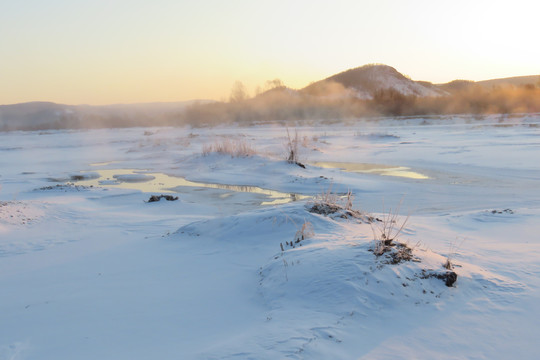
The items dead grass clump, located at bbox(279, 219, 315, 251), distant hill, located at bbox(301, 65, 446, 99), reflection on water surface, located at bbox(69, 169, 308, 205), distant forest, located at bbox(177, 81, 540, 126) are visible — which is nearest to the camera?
dead grass clump, located at bbox(279, 219, 315, 251)

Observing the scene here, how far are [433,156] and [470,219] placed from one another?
34.2 ft

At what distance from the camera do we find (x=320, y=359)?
259cm

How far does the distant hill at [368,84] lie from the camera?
→ 397ft

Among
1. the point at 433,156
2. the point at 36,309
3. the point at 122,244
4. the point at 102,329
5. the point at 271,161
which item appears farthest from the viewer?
the point at 433,156

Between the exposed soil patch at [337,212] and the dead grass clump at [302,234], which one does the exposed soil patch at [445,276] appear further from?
the exposed soil patch at [337,212]

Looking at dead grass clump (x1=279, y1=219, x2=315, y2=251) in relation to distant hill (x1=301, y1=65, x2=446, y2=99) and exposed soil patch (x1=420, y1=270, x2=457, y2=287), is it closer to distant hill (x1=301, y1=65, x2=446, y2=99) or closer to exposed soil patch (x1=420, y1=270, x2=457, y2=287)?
exposed soil patch (x1=420, y1=270, x2=457, y2=287)

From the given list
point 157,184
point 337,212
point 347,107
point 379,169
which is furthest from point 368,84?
point 337,212

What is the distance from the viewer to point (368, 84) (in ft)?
415

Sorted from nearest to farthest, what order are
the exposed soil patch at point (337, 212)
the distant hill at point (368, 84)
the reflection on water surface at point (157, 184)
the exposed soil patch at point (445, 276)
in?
the exposed soil patch at point (445, 276)
the exposed soil patch at point (337, 212)
the reflection on water surface at point (157, 184)
the distant hill at point (368, 84)

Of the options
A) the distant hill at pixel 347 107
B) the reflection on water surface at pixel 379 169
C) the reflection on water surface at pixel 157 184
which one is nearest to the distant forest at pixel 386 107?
the distant hill at pixel 347 107

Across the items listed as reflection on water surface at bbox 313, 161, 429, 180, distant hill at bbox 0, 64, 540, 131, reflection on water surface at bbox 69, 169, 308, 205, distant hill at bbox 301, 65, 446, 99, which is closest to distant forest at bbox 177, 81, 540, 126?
distant hill at bbox 0, 64, 540, 131

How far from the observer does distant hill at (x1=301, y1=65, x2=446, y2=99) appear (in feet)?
397

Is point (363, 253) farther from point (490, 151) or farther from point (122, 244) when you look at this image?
point (490, 151)

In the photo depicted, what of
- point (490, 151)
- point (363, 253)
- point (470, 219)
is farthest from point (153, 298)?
point (490, 151)
